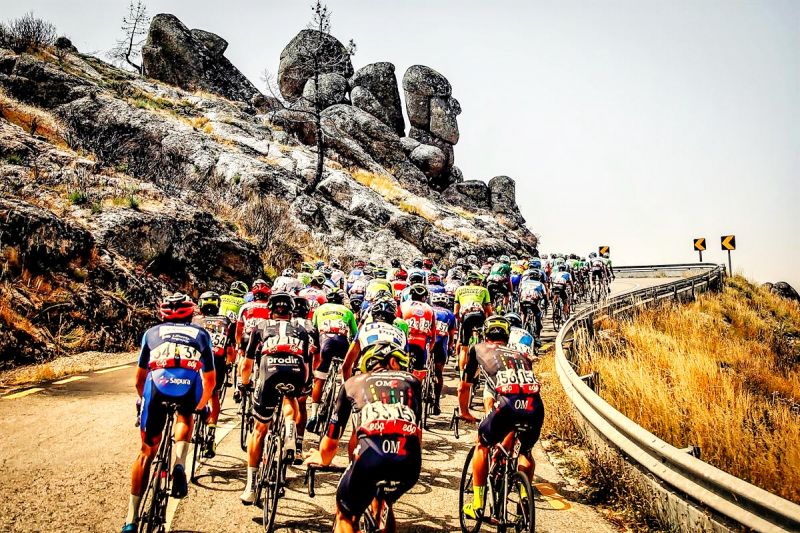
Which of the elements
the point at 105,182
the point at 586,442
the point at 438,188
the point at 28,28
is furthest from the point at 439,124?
the point at 586,442

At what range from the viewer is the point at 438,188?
5294cm

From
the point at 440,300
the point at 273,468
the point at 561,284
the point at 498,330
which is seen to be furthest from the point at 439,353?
the point at 561,284

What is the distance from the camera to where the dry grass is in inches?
209

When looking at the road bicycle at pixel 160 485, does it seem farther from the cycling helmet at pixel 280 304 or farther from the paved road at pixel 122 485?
the cycling helmet at pixel 280 304

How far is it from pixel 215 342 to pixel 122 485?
2.30m

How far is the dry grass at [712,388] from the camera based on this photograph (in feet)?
17.4

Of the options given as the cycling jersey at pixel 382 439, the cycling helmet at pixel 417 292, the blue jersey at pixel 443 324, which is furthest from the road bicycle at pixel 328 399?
the cycling jersey at pixel 382 439

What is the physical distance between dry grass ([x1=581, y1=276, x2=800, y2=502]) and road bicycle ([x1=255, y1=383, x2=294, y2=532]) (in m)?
4.65

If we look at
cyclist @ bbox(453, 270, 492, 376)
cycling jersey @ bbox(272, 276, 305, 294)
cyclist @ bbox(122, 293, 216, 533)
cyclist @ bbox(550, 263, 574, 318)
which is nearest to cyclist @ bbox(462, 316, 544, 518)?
cyclist @ bbox(122, 293, 216, 533)

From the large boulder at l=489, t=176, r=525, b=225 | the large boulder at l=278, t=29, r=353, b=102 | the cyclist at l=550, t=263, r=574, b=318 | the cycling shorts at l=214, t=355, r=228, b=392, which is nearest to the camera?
the cycling shorts at l=214, t=355, r=228, b=392

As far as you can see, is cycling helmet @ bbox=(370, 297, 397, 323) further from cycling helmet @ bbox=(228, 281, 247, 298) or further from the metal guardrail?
cycling helmet @ bbox=(228, 281, 247, 298)

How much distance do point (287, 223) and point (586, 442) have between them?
24188 millimetres

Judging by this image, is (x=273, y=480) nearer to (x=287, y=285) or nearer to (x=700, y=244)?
(x=287, y=285)

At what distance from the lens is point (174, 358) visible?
15.8ft
